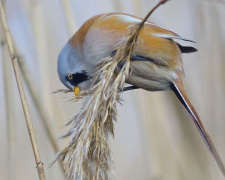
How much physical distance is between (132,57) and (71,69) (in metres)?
0.20

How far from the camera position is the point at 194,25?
1.65m

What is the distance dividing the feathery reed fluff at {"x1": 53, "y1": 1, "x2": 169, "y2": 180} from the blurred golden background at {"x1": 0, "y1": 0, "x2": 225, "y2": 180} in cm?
46

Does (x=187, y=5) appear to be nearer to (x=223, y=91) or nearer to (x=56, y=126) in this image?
(x=223, y=91)

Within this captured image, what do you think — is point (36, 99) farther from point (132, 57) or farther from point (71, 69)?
point (132, 57)

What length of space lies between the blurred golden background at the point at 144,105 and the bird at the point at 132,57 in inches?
5.1

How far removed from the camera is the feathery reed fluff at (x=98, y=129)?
0.93 m

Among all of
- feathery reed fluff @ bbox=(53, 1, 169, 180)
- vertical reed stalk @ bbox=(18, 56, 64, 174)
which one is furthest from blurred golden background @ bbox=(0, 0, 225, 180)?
feathery reed fluff @ bbox=(53, 1, 169, 180)

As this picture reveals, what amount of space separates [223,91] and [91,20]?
1.78 ft

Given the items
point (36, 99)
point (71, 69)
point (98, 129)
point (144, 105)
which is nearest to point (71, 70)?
point (71, 69)

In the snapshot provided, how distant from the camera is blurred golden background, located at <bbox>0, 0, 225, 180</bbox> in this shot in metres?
1.52

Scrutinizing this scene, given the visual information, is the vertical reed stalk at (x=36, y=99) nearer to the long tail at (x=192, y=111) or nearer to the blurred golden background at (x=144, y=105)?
the blurred golden background at (x=144, y=105)

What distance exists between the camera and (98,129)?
94 centimetres

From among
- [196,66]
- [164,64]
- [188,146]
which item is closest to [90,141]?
[164,64]

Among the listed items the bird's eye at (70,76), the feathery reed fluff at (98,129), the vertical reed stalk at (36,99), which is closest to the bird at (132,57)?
the bird's eye at (70,76)
